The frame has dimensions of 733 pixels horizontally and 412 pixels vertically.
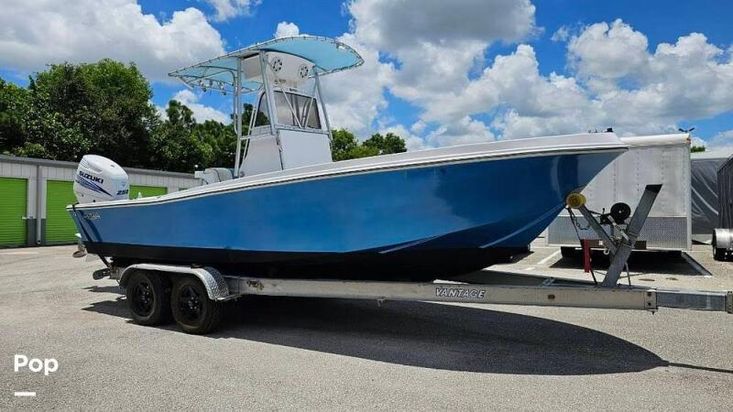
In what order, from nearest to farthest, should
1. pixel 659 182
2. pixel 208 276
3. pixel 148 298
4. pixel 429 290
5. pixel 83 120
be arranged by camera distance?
pixel 429 290 < pixel 208 276 < pixel 148 298 < pixel 659 182 < pixel 83 120

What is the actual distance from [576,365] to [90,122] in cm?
3229

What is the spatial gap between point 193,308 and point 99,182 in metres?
2.32

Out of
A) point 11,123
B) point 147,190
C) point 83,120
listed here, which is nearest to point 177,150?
point 83,120

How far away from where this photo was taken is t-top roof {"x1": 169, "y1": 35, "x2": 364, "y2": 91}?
6.38 m

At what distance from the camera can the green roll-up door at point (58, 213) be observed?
60.2ft

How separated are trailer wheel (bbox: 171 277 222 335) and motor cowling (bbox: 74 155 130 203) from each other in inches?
70.3

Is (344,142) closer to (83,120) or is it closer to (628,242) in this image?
(83,120)

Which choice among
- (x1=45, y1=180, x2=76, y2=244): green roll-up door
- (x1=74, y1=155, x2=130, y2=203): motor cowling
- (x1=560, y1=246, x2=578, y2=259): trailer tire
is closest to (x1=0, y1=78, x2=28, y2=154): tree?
(x1=45, y1=180, x2=76, y2=244): green roll-up door

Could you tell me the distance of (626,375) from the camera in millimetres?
4277

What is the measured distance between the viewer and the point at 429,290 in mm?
4801

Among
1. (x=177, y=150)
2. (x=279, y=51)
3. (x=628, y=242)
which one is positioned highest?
(x=177, y=150)

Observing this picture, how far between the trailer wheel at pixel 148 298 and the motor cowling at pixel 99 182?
1.25 metres

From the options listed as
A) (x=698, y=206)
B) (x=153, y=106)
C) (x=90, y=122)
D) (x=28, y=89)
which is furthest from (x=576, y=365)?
(x=28, y=89)

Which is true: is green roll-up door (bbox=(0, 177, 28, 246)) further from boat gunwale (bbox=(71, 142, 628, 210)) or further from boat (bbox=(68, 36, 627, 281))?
boat gunwale (bbox=(71, 142, 628, 210))
